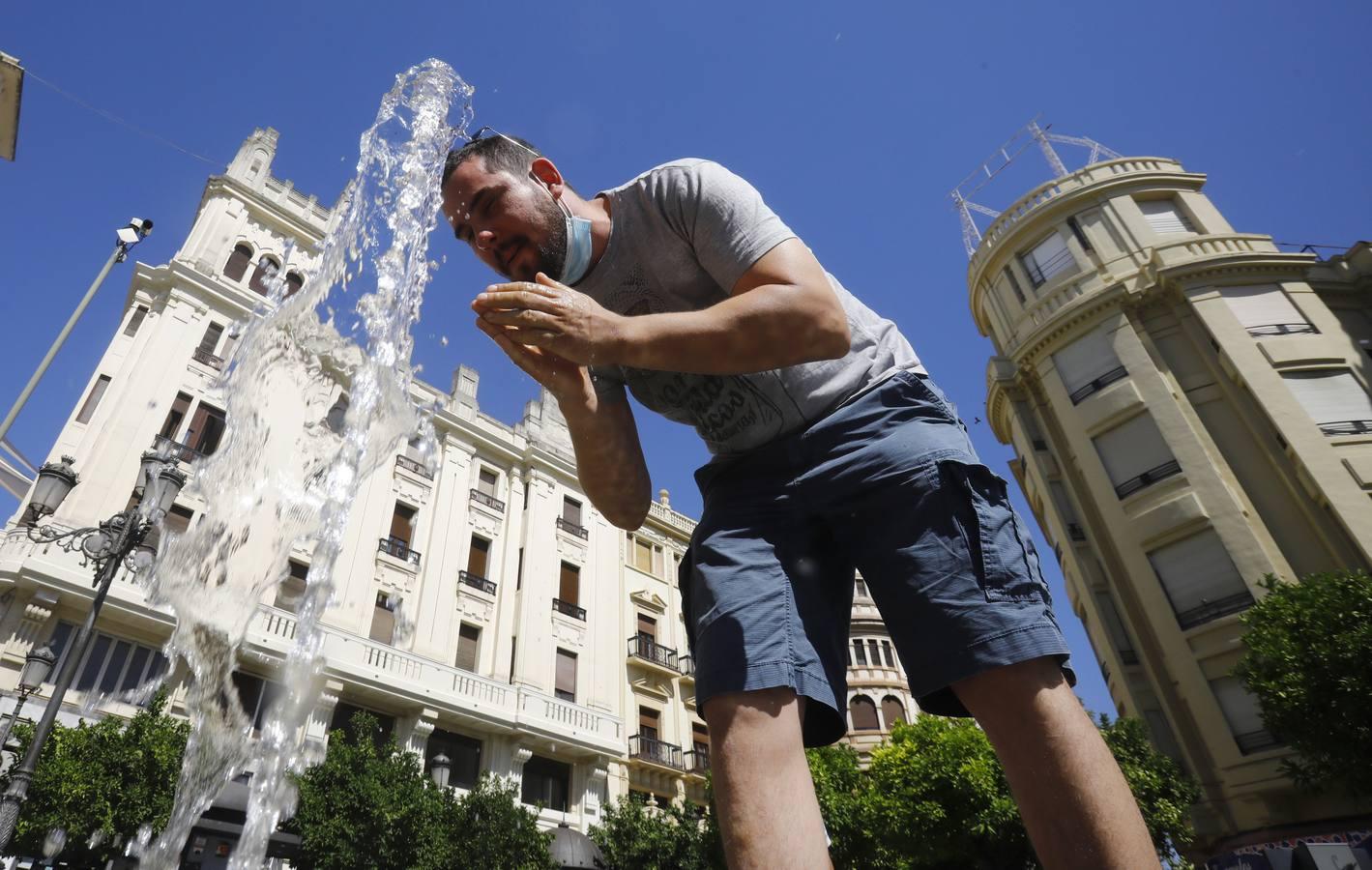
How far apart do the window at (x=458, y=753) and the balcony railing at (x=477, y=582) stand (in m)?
4.06

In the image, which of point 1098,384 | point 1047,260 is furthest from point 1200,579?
point 1047,260

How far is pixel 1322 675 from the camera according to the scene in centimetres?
1132

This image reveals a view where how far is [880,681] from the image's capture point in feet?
110

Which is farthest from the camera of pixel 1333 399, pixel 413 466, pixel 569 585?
pixel 569 585

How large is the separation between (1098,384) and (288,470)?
Answer: 20.5 metres

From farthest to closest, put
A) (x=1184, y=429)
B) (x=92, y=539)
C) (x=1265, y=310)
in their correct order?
(x=1265, y=310) < (x=1184, y=429) < (x=92, y=539)

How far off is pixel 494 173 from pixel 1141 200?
25414 millimetres

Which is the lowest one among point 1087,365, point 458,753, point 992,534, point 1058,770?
point 1058,770

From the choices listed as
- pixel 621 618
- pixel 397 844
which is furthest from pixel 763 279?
pixel 621 618

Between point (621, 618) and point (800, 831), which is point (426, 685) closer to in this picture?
point (621, 618)

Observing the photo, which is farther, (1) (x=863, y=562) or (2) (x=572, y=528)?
(2) (x=572, y=528)

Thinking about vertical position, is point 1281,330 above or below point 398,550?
above

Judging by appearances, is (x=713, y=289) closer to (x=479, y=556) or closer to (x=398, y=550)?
(x=398, y=550)

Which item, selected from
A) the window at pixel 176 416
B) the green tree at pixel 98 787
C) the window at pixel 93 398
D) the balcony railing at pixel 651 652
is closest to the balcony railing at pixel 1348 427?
the balcony railing at pixel 651 652
